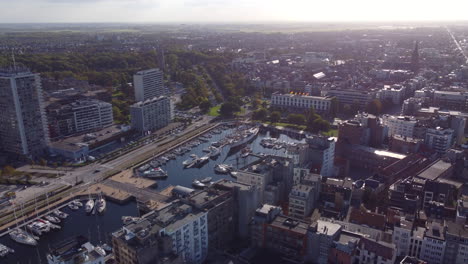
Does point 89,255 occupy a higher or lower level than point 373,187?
higher

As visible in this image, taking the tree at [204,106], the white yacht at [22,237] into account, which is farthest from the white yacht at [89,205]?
the tree at [204,106]

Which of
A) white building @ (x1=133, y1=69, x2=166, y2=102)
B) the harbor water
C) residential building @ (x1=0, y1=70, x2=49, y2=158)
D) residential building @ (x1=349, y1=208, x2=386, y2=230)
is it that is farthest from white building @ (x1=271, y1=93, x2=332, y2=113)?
residential building @ (x1=0, y1=70, x2=49, y2=158)

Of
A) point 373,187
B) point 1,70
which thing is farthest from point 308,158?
point 1,70

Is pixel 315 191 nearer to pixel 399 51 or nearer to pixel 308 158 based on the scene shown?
pixel 308 158

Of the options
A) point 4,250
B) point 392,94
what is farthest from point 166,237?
point 392,94

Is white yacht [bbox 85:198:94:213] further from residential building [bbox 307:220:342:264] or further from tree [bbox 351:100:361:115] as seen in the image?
tree [bbox 351:100:361:115]

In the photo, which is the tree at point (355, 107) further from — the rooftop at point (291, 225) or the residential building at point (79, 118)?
the rooftop at point (291, 225)
